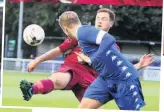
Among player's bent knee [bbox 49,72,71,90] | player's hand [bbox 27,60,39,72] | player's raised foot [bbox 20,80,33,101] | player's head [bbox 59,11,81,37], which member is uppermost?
player's head [bbox 59,11,81,37]

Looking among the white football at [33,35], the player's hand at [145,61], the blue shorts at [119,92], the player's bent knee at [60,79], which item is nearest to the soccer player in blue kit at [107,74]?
the blue shorts at [119,92]

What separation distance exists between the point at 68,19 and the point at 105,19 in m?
0.38

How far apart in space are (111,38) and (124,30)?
0.16 m

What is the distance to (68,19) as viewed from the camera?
4.97m

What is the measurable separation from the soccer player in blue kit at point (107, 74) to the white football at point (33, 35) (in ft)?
1.25

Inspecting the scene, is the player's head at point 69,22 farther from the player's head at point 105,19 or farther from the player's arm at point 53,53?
the player's head at point 105,19

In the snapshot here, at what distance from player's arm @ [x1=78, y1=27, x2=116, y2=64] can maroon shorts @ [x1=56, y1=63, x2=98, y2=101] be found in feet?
0.52

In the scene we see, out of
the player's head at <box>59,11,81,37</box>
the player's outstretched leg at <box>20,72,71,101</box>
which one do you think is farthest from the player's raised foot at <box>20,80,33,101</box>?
the player's head at <box>59,11,81,37</box>

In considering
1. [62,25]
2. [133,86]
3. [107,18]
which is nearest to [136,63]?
[133,86]

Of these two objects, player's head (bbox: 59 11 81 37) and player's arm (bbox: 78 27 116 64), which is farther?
player's head (bbox: 59 11 81 37)

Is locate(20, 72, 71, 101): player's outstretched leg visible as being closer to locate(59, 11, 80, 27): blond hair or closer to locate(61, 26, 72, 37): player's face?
locate(61, 26, 72, 37): player's face

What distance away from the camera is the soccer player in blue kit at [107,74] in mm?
4824

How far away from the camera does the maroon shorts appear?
4941 mm

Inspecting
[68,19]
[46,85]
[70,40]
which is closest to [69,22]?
[68,19]
